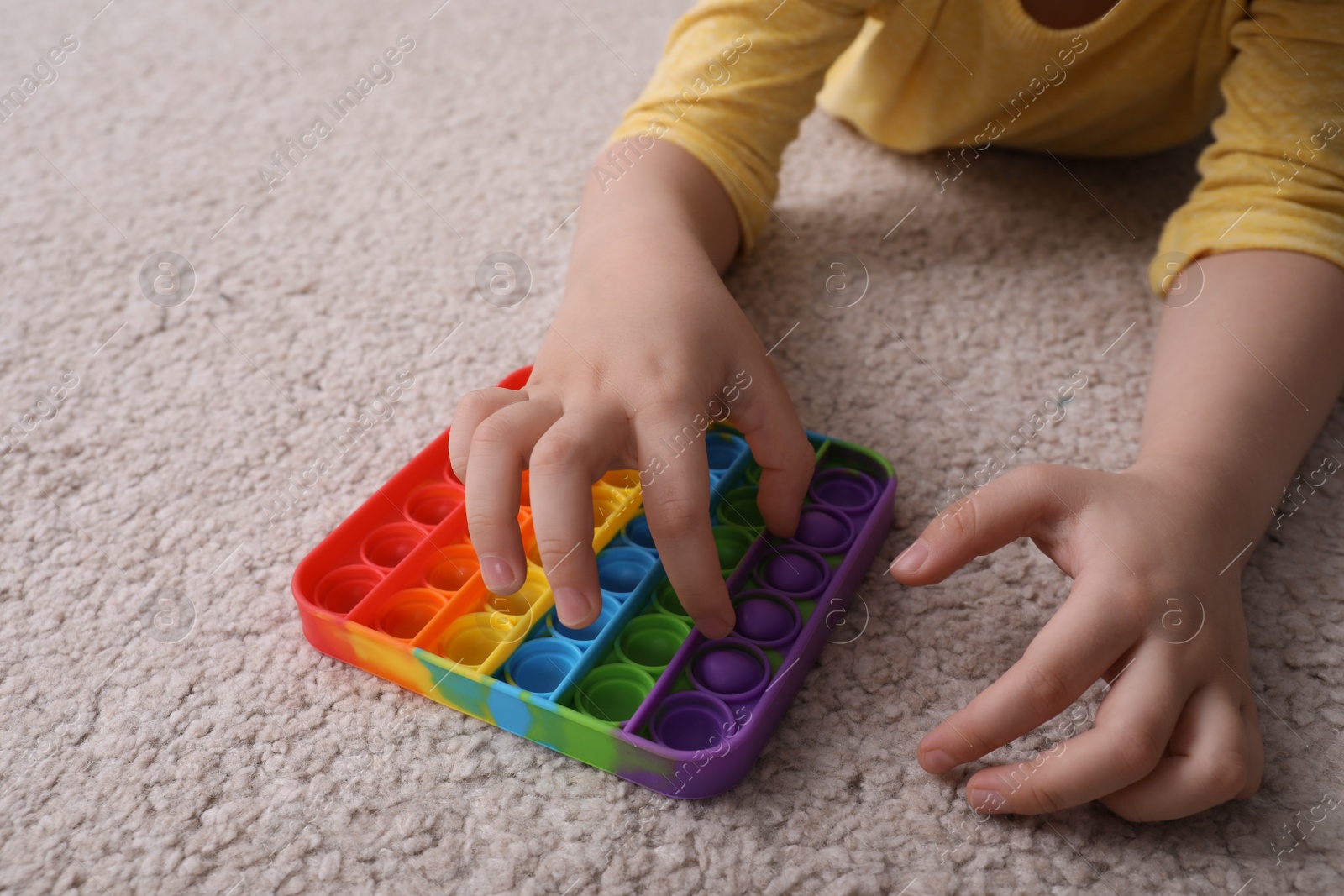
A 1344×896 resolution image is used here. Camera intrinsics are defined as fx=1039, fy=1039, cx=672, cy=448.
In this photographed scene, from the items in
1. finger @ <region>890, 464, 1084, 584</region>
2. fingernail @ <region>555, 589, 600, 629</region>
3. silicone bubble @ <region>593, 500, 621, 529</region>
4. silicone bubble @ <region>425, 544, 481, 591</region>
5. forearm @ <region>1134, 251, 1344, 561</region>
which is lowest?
forearm @ <region>1134, 251, 1344, 561</region>

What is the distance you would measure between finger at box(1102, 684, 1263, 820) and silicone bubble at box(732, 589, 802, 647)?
0.41 ft

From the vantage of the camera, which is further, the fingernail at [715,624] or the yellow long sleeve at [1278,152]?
the yellow long sleeve at [1278,152]

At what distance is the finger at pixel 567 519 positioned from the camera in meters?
0.36

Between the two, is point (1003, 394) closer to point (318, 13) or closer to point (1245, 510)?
point (1245, 510)

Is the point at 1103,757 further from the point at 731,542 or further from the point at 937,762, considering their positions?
the point at 731,542

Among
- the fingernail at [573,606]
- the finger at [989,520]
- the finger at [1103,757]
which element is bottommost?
the finger at [1103,757]

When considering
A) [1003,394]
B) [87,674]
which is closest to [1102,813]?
[1003,394]

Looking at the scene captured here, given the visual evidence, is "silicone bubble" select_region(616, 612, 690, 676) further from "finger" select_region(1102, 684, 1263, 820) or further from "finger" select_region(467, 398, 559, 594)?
"finger" select_region(1102, 684, 1263, 820)

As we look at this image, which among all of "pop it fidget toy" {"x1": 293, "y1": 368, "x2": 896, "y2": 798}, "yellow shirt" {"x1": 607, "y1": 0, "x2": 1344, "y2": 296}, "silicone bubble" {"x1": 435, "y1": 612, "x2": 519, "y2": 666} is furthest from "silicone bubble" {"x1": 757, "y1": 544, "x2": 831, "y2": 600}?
"yellow shirt" {"x1": 607, "y1": 0, "x2": 1344, "y2": 296}

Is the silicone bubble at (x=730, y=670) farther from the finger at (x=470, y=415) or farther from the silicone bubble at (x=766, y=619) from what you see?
the finger at (x=470, y=415)

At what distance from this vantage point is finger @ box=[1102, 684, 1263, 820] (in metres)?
0.35

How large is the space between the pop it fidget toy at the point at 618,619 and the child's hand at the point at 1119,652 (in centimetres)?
5

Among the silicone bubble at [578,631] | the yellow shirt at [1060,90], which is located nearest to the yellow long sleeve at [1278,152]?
the yellow shirt at [1060,90]

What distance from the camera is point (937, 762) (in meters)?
0.36
